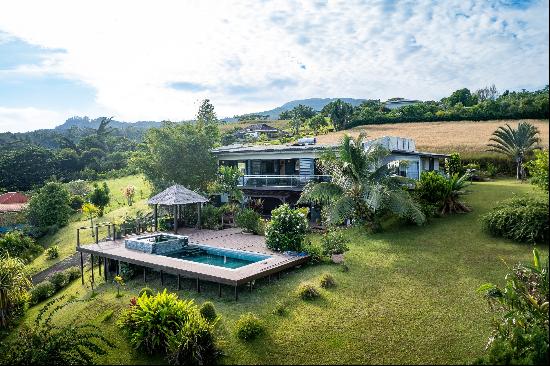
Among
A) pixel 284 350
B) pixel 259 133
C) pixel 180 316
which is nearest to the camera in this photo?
pixel 284 350

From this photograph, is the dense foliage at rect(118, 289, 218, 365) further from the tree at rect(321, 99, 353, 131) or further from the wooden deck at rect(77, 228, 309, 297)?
the tree at rect(321, 99, 353, 131)

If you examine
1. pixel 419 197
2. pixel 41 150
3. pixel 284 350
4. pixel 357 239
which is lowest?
pixel 284 350

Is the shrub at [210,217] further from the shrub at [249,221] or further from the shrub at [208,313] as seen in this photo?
the shrub at [208,313]

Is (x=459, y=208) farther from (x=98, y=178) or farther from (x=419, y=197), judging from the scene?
(x=98, y=178)

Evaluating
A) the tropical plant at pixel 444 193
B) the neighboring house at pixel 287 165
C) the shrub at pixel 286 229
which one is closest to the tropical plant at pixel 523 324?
the shrub at pixel 286 229

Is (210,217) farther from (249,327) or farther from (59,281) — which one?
(249,327)

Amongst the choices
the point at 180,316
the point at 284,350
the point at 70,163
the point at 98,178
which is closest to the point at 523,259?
the point at 284,350

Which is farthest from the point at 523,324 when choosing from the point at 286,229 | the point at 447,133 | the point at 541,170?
the point at 447,133
